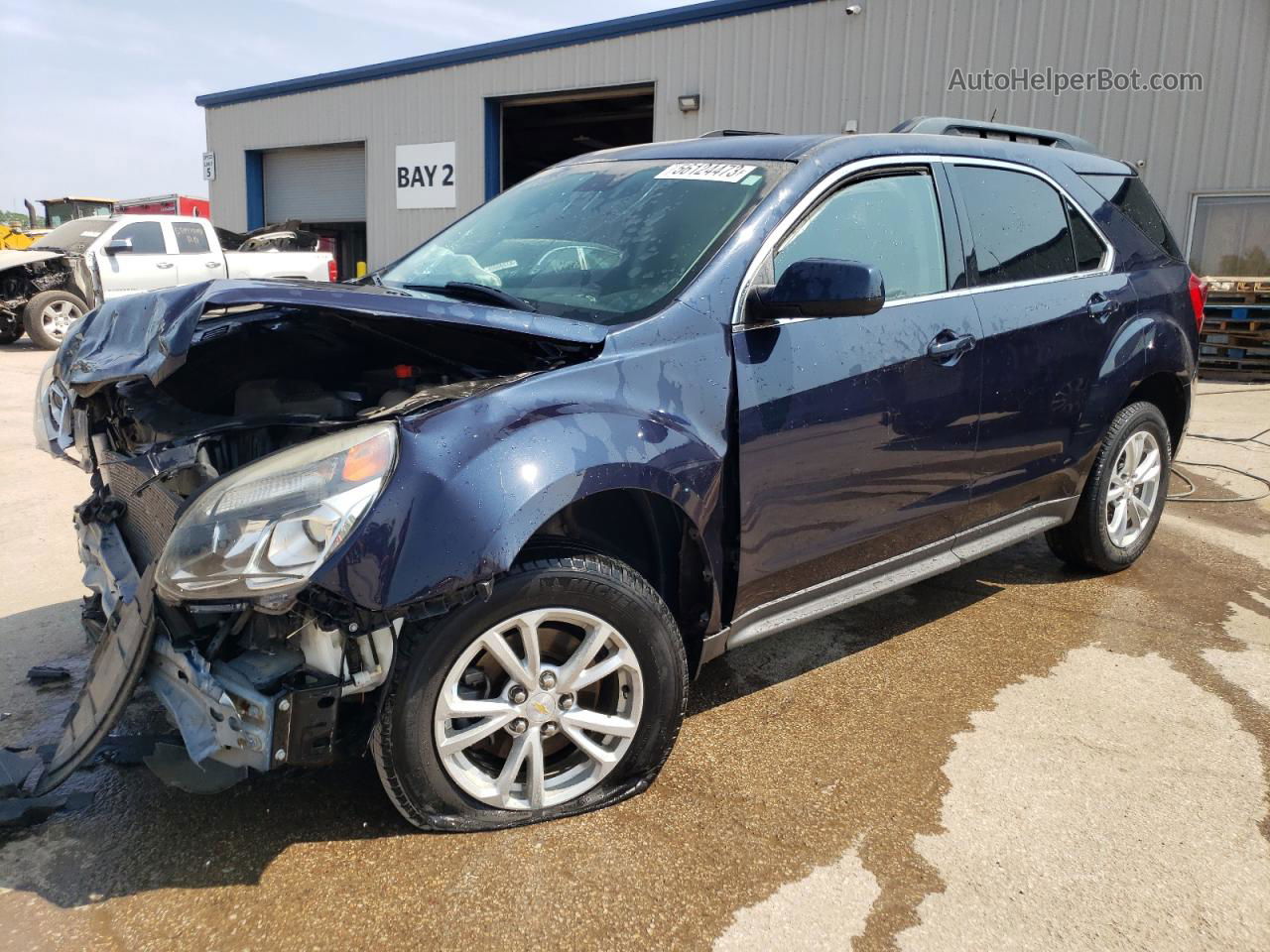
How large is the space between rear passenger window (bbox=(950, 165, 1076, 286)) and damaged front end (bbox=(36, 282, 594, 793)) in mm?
1746

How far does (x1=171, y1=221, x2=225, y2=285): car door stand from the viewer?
1328cm

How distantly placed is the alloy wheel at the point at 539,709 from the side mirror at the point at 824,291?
0.97 m

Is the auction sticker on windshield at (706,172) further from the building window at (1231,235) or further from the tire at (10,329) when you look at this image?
the tire at (10,329)

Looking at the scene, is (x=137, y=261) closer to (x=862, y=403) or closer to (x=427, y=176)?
(x=427, y=176)

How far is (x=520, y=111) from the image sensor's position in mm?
16641

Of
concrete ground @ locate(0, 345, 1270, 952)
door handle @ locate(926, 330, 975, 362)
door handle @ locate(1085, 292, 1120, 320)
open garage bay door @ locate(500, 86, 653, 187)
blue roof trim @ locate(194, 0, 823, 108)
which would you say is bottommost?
concrete ground @ locate(0, 345, 1270, 952)

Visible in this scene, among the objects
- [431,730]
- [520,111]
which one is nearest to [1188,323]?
[431,730]

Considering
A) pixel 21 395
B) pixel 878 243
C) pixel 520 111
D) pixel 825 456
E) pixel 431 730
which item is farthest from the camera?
pixel 520 111

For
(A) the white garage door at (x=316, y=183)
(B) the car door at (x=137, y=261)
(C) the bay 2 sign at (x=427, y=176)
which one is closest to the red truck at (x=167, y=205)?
(A) the white garage door at (x=316, y=183)

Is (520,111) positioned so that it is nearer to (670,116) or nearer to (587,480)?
(670,116)

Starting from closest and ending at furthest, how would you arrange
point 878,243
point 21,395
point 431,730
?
point 431,730
point 878,243
point 21,395

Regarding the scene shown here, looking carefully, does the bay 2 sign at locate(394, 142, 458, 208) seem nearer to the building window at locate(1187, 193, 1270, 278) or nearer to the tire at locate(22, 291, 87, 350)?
the tire at locate(22, 291, 87, 350)

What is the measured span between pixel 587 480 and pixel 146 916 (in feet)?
4.41

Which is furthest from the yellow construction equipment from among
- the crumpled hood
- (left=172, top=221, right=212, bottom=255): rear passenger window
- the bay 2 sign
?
the bay 2 sign
